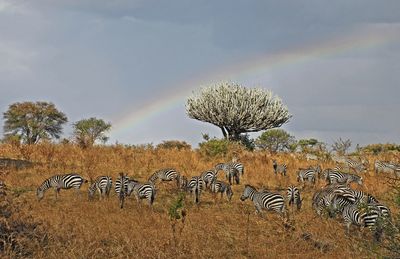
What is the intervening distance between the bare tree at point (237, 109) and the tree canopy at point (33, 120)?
20.9m

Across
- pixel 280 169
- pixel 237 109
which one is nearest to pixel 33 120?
pixel 237 109

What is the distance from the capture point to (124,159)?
24.4 m

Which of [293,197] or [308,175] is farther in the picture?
[308,175]

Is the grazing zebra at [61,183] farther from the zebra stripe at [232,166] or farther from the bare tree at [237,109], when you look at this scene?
the bare tree at [237,109]

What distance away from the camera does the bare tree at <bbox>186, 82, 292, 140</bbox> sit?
4281 centimetres

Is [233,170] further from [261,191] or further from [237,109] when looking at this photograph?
[237,109]

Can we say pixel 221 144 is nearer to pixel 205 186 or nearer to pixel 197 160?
pixel 197 160

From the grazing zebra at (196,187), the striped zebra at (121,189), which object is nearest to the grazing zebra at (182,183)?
the grazing zebra at (196,187)

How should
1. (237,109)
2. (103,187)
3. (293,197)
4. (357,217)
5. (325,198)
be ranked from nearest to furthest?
(357,217) → (325,198) → (293,197) → (103,187) → (237,109)

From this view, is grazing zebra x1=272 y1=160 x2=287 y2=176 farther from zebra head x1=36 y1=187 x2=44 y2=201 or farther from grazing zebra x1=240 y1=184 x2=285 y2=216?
zebra head x1=36 y1=187 x2=44 y2=201

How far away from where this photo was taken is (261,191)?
568 inches


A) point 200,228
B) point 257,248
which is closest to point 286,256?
point 257,248

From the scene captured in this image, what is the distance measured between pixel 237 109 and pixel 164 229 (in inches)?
1276

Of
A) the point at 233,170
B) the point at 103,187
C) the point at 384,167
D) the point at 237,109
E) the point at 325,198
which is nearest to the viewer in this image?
the point at 325,198
